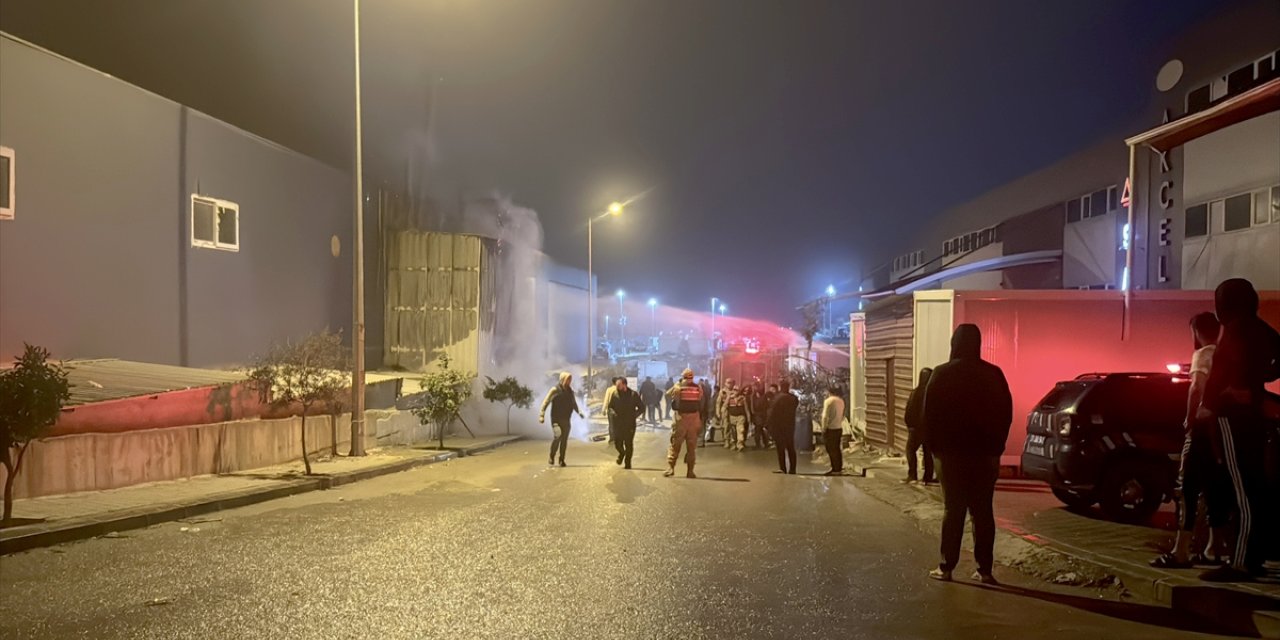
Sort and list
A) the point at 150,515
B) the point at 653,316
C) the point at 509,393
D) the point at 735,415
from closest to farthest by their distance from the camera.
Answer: the point at 150,515 < the point at 735,415 < the point at 509,393 < the point at 653,316

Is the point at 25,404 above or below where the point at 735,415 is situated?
above

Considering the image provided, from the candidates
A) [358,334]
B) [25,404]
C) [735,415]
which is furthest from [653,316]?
[25,404]

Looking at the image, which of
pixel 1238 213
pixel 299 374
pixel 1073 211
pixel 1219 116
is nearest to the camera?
pixel 1219 116

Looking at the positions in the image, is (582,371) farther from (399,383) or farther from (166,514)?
(166,514)

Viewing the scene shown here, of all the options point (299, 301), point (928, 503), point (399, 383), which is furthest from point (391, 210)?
point (928, 503)

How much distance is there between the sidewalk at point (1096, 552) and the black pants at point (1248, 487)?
0.20 metres

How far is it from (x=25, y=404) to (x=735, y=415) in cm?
1406

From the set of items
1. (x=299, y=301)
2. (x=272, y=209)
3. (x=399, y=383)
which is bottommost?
(x=399, y=383)

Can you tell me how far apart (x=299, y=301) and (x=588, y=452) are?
9225 mm

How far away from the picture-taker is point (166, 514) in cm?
954

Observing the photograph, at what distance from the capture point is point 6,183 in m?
13.6

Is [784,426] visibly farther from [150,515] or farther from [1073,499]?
[150,515]

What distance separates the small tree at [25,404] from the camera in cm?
830

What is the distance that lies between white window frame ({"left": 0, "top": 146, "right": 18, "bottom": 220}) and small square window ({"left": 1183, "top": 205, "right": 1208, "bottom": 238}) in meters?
24.2
